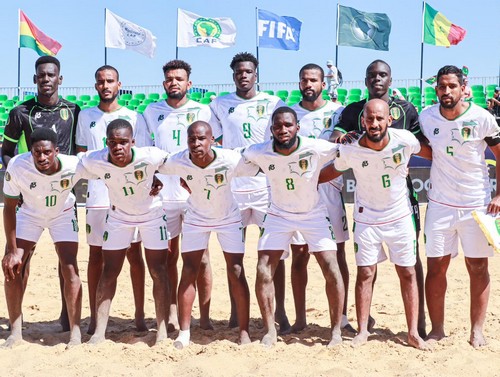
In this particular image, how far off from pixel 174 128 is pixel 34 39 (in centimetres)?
2319

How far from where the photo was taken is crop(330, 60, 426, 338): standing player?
20.9ft

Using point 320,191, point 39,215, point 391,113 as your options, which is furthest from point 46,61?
point 391,113

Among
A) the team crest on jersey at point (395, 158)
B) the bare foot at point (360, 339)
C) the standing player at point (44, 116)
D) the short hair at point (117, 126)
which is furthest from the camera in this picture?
the standing player at point (44, 116)

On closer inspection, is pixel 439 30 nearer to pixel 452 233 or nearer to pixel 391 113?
pixel 391 113

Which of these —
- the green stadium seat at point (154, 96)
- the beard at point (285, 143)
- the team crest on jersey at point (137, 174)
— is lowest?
the team crest on jersey at point (137, 174)

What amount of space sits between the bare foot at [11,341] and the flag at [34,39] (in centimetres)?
2311

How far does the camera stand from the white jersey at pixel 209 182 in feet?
20.6

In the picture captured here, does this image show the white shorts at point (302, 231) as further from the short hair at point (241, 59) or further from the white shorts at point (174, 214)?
the short hair at point (241, 59)

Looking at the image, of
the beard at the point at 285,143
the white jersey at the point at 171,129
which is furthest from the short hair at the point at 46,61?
the beard at the point at 285,143

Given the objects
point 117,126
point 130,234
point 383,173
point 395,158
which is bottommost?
point 130,234

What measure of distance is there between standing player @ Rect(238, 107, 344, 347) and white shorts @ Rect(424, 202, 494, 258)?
3.04ft

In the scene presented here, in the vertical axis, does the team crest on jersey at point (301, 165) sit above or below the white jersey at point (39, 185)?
above

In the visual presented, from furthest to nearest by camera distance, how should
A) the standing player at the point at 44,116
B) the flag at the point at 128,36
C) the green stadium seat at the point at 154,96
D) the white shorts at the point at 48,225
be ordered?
the flag at the point at 128,36
the green stadium seat at the point at 154,96
the standing player at the point at 44,116
the white shorts at the point at 48,225

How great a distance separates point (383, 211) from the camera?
6078 millimetres
